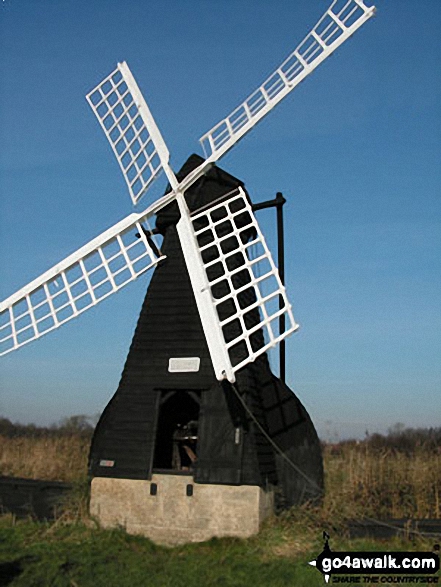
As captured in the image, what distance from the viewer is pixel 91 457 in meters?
11.9

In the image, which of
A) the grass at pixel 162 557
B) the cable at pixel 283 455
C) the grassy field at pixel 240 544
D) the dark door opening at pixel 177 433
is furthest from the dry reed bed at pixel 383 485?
the dark door opening at pixel 177 433

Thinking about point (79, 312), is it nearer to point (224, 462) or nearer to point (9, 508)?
point (224, 462)

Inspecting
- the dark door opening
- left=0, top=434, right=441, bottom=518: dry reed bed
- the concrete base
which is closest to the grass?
the concrete base

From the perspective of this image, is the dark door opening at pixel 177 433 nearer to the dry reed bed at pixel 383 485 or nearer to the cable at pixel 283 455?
the dry reed bed at pixel 383 485

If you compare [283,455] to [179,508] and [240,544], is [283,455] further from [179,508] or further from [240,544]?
[179,508]

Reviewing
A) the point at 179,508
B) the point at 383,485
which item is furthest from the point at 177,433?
the point at 383,485

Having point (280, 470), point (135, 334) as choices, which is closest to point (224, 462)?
point (280, 470)

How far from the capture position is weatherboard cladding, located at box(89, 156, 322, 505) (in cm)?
995

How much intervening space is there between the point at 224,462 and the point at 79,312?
134 inches

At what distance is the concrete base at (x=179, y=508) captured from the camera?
31.3ft

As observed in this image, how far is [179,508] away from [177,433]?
2784 millimetres

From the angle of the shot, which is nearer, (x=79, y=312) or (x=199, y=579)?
(x=199, y=579)

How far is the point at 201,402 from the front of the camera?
10391 mm

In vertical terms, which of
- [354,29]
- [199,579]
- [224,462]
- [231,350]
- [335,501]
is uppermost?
[354,29]
